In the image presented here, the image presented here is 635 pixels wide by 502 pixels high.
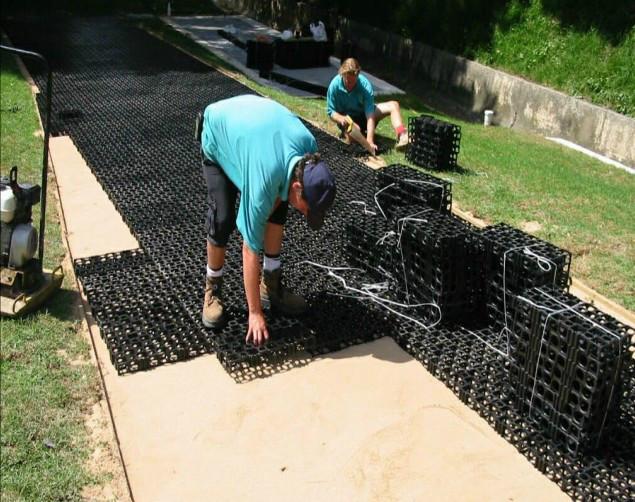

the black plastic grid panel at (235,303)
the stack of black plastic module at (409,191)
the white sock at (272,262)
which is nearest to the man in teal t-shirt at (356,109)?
the black plastic grid panel at (235,303)

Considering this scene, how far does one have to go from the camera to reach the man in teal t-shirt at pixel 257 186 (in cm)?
320

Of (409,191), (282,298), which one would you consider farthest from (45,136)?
(409,191)

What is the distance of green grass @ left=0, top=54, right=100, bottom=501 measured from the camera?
2.97 meters

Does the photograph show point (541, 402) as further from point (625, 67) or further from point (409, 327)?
point (625, 67)

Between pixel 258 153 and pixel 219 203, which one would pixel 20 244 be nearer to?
pixel 219 203

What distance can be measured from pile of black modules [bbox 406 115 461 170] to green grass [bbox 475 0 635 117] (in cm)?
520

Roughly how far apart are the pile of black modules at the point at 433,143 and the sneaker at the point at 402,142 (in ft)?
0.66

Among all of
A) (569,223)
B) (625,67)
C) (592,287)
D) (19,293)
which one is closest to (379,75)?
(625,67)

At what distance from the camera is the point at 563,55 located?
1249 centimetres

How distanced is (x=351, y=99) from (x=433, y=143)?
1219 mm

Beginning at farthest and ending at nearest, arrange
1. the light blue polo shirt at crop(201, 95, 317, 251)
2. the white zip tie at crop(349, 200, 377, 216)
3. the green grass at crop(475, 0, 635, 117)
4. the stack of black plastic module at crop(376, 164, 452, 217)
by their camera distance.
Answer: the green grass at crop(475, 0, 635, 117)
the white zip tie at crop(349, 200, 377, 216)
the stack of black plastic module at crop(376, 164, 452, 217)
the light blue polo shirt at crop(201, 95, 317, 251)

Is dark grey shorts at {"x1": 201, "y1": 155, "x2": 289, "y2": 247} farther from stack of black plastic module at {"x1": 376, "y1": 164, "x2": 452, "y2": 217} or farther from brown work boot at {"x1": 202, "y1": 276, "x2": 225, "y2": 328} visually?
stack of black plastic module at {"x1": 376, "y1": 164, "x2": 452, "y2": 217}

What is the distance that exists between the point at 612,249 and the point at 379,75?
463 inches

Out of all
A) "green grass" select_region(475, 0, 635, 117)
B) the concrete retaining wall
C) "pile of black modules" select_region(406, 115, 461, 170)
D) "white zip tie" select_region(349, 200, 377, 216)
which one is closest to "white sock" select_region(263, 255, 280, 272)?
"white zip tie" select_region(349, 200, 377, 216)
